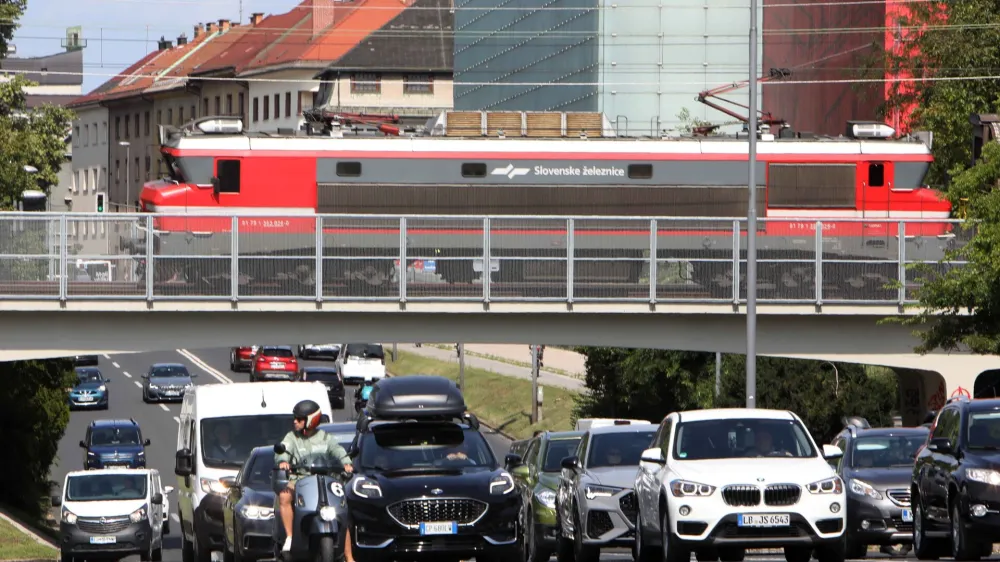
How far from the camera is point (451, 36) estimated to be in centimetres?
10419

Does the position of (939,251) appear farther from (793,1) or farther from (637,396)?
(793,1)

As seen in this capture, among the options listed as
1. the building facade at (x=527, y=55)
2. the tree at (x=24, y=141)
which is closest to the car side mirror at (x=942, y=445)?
the tree at (x=24, y=141)

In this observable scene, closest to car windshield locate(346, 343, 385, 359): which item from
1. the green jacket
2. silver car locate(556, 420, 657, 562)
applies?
silver car locate(556, 420, 657, 562)

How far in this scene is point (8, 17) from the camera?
164 feet

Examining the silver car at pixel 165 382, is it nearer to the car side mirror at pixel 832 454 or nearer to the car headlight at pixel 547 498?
the car headlight at pixel 547 498

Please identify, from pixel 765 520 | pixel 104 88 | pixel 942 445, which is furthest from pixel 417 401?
pixel 104 88

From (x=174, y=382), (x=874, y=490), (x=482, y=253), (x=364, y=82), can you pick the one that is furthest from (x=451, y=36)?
(x=874, y=490)

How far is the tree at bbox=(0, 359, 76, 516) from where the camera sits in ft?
155

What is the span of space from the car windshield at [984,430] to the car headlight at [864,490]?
330 cm

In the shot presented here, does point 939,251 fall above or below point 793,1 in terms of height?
below

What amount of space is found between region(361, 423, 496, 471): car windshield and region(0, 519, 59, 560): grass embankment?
1325 centimetres

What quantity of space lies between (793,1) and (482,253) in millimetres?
48436

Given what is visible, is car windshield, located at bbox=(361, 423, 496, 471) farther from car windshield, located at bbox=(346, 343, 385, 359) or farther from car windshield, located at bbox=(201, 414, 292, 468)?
car windshield, located at bbox=(346, 343, 385, 359)

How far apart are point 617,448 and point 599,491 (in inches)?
46.2
